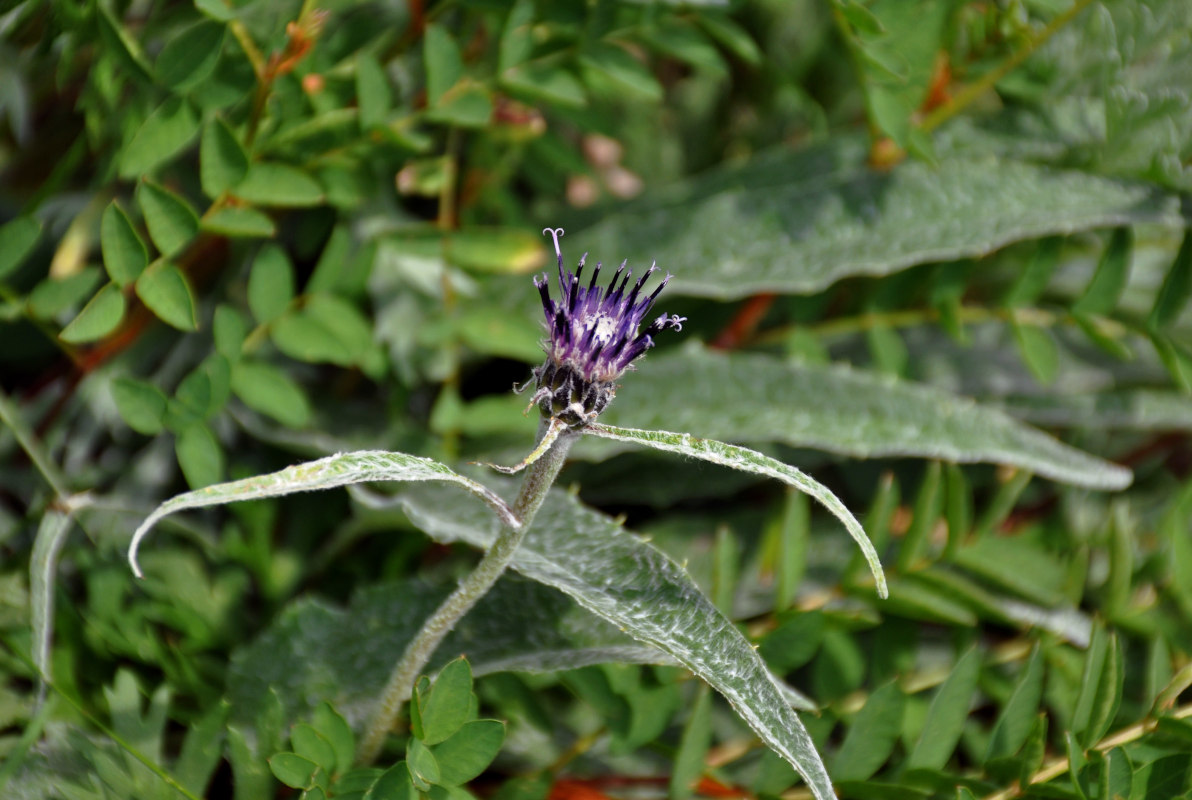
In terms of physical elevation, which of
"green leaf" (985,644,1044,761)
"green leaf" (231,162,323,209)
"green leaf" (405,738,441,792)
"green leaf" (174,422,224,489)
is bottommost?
"green leaf" (985,644,1044,761)

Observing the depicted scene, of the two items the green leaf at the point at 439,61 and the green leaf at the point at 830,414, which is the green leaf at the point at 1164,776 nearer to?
the green leaf at the point at 830,414

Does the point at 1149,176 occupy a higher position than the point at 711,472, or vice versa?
the point at 1149,176

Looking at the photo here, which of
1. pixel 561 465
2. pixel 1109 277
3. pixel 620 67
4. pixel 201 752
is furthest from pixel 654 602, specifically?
pixel 1109 277

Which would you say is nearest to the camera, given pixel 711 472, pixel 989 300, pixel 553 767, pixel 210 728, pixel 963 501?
pixel 210 728

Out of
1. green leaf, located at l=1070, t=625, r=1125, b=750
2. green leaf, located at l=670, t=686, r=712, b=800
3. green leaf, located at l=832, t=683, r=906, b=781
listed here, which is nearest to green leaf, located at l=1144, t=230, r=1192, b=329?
green leaf, located at l=1070, t=625, r=1125, b=750

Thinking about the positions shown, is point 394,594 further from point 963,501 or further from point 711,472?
point 963,501

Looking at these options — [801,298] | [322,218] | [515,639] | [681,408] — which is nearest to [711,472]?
[681,408]

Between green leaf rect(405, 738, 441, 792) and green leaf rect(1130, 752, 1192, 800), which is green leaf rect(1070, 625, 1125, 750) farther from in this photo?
green leaf rect(405, 738, 441, 792)
